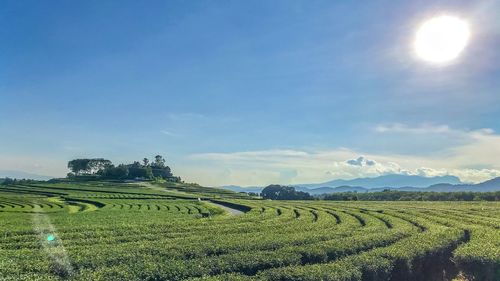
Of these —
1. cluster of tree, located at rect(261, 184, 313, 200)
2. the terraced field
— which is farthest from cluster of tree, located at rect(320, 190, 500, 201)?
the terraced field

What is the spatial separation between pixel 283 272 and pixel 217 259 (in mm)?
3555

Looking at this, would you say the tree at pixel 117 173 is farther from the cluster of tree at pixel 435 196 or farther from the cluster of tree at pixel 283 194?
the cluster of tree at pixel 435 196

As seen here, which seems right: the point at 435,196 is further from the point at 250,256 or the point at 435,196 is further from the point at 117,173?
the point at 117,173

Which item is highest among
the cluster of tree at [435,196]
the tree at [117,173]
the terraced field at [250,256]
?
the tree at [117,173]

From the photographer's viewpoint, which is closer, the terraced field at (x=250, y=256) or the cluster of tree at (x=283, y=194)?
the terraced field at (x=250, y=256)

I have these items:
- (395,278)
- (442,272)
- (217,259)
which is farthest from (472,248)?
(217,259)

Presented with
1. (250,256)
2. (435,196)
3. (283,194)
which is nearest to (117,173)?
(283,194)

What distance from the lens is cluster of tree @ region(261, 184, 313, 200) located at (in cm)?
13148

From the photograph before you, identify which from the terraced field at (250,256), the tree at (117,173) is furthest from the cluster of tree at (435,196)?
the tree at (117,173)

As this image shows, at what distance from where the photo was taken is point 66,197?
8756 cm

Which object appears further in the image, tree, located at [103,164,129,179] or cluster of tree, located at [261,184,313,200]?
tree, located at [103,164,129,179]

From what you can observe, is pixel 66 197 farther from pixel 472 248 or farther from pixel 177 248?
pixel 472 248

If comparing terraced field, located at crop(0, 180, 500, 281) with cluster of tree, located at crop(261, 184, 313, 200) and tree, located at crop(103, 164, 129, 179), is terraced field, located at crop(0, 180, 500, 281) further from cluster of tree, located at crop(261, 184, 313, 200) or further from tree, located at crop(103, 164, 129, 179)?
tree, located at crop(103, 164, 129, 179)

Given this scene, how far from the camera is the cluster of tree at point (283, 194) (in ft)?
431
